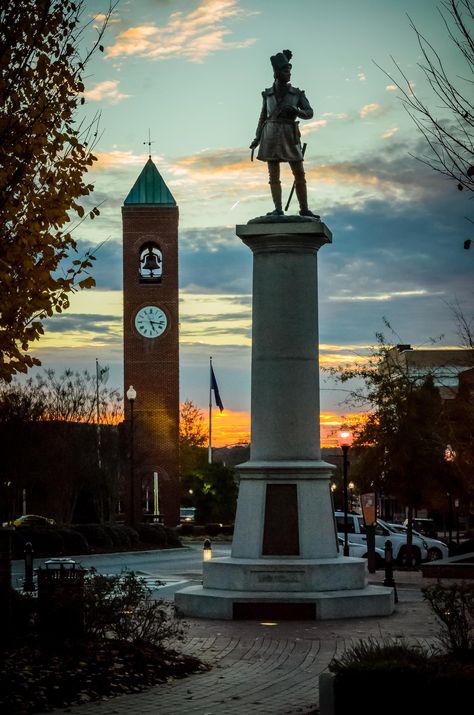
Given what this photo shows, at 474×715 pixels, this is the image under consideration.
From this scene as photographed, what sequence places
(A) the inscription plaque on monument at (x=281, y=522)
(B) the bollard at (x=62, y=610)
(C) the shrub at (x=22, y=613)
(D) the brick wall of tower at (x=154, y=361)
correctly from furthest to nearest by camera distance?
(D) the brick wall of tower at (x=154, y=361)
(A) the inscription plaque on monument at (x=281, y=522)
(C) the shrub at (x=22, y=613)
(B) the bollard at (x=62, y=610)

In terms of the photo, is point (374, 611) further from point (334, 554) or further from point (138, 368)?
point (138, 368)

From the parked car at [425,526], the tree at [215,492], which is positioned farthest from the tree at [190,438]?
the parked car at [425,526]

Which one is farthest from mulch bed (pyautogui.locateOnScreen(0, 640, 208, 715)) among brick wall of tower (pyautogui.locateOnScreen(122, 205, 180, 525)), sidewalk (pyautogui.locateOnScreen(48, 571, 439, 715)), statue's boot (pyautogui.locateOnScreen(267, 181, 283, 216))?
brick wall of tower (pyautogui.locateOnScreen(122, 205, 180, 525))

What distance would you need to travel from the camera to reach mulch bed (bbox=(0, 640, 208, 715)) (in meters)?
11.3

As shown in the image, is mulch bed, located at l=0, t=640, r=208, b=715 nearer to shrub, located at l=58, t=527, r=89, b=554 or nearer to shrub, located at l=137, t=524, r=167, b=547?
shrub, located at l=58, t=527, r=89, b=554

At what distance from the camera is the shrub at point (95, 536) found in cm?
4456

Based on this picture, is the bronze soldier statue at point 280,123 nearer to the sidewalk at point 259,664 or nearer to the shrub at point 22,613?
the sidewalk at point 259,664

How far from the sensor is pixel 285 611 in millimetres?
18688

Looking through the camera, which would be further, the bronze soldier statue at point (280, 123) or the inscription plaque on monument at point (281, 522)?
the bronze soldier statue at point (280, 123)

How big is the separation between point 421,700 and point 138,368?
67118 millimetres

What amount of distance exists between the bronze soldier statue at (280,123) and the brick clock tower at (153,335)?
172ft

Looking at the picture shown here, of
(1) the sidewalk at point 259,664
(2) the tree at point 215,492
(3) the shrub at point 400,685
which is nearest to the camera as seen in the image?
(3) the shrub at point 400,685

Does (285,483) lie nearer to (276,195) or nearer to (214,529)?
(276,195)

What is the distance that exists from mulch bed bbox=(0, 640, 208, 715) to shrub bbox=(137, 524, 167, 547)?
36401mm
